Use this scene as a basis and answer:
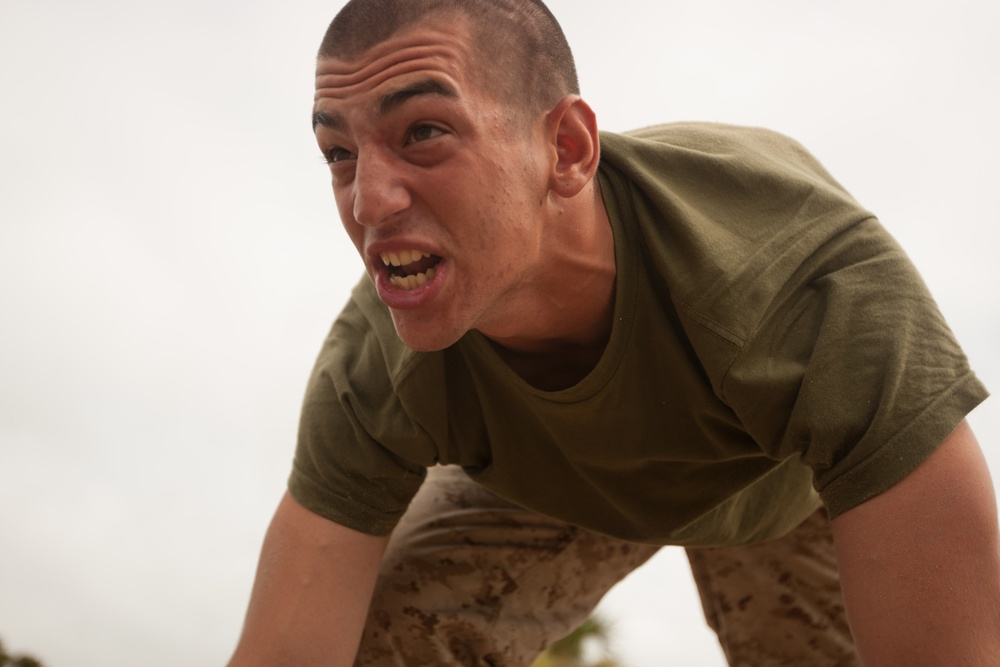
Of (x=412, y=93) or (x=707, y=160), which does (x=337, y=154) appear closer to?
(x=412, y=93)

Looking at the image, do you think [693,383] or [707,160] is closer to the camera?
[693,383]

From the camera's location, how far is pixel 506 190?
230 cm

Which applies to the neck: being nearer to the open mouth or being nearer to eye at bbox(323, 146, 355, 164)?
the open mouth

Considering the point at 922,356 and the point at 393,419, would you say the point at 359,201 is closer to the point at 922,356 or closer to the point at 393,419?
the point at 393,419

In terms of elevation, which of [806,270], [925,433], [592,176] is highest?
[592,176]

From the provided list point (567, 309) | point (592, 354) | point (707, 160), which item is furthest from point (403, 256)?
point (707, 160)

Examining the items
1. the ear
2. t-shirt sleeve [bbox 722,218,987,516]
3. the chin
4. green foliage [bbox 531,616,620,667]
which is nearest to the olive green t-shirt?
t-shirt sleeve [bbox 722,218,987,516]

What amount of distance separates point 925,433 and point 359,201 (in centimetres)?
97

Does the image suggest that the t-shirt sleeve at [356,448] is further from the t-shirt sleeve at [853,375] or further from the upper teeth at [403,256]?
the t-shirt sleeve at [853,375]

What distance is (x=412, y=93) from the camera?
225cm

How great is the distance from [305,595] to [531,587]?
685 mm

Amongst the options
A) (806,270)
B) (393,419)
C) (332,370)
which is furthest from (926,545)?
(332,370)

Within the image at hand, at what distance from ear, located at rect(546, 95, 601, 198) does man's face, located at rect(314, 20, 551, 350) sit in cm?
7

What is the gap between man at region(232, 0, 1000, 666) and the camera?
7.03ft
